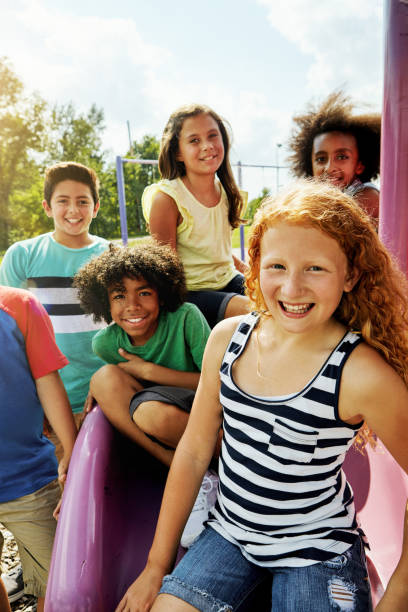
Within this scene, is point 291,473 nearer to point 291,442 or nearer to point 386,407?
point 291,442

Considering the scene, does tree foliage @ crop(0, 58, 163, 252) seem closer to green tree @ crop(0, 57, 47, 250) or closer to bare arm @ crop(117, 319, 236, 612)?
green tree @ crop(0, 57, 47, 250)

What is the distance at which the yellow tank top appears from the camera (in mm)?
1699

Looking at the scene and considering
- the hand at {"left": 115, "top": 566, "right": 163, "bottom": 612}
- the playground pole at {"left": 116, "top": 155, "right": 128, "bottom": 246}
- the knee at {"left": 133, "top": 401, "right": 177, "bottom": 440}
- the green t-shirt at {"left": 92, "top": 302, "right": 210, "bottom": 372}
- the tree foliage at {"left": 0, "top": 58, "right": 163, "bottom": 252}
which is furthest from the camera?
the tree foliage at {"left": 0, "top": 58, "right": 163, "bottom": 252}

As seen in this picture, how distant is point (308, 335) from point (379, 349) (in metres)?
0.12

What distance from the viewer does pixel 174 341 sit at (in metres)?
1.34

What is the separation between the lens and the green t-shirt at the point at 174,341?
52.3 inches

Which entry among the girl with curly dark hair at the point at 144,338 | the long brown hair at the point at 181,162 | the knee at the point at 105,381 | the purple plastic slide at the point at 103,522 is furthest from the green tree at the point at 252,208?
the purple plastic slide at the point at 103,522

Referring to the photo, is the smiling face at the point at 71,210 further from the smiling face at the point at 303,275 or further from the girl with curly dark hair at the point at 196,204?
the smiling face at the point at 303,275

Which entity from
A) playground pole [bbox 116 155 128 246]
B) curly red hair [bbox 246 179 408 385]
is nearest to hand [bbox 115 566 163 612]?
curly red hair [bbox 246 179 408 385]

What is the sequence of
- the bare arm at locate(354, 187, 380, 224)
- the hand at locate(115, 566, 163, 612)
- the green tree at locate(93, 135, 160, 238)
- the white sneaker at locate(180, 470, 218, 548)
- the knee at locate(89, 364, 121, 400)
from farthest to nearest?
1. the green tree at locate(93, 135, 160, 238)
2. the bare arm at locate(354, 187, 380, 224)
3. the knee at locate(89, 364, 121, 400)
4. the white sneaker at locate(180, 470, 218, 548)
5. the hand at locate(115, 566, 163, 612)

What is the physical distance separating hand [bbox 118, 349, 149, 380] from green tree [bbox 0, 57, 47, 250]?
1613 centimetres

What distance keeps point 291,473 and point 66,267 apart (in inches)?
48.7

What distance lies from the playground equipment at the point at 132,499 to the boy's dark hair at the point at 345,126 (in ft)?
2.68

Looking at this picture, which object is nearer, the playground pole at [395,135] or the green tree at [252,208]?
the playground pole at [395,135]
